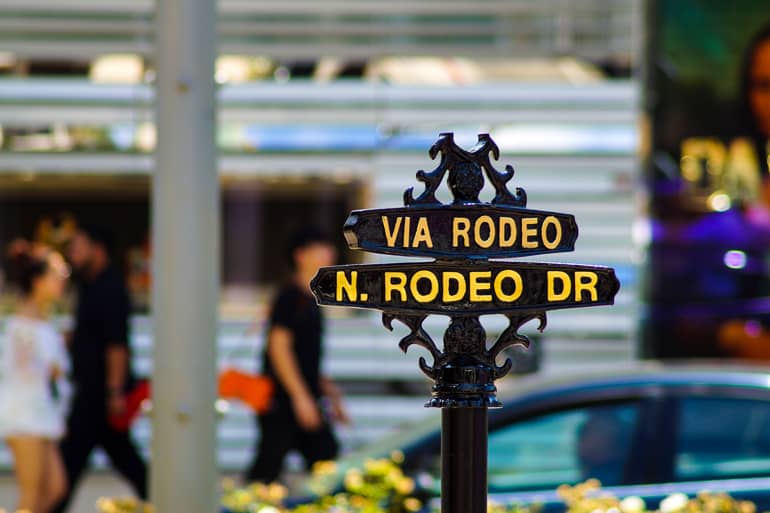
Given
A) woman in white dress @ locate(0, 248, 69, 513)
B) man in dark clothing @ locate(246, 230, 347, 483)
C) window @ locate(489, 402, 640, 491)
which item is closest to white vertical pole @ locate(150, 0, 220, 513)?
window @ locate(489, 402, 640, 491)

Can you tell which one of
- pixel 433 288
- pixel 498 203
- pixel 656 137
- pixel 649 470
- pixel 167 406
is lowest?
pixel 649 470

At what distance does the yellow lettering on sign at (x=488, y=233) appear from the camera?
9.23 feet

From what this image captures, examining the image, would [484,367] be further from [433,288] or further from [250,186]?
[250,186]

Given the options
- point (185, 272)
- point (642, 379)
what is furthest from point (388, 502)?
point (642, 379)

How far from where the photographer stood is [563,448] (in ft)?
17.4

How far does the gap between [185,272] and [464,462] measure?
1.42 m

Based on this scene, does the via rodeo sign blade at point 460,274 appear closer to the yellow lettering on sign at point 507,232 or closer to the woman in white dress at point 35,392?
the yellow lettering on sign at point 507,232

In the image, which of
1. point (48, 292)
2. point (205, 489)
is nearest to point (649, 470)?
point (205, 489)

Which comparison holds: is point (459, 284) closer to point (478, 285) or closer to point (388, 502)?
point (478, 285)

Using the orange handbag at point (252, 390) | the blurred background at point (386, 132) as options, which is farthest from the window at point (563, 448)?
the blurred background at point (386, 132)

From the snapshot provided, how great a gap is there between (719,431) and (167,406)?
7.83ft

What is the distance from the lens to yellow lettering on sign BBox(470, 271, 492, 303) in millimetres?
2807

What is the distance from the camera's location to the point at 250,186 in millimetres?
9961

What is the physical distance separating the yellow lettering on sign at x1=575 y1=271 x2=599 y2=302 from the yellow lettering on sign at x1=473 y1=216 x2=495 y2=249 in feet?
0.68
